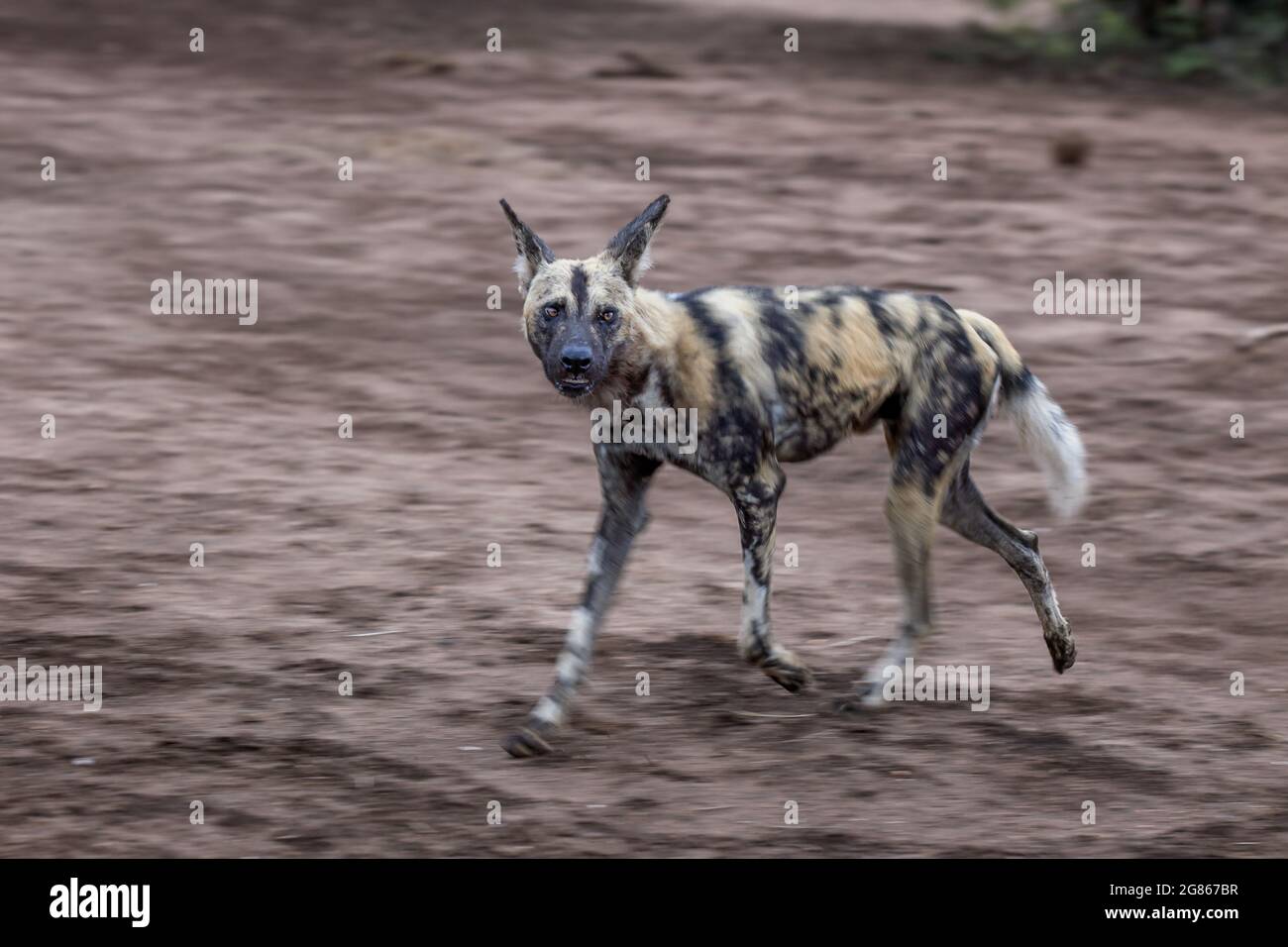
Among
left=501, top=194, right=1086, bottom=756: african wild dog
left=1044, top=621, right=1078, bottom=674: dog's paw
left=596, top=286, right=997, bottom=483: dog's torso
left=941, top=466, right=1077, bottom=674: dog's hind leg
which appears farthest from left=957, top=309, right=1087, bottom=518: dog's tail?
left=1044, top=621, right=1078, bottom=674: dog's paw

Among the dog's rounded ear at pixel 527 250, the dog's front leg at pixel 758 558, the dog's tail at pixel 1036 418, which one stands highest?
the dog's rounded ear at pixel 527 250

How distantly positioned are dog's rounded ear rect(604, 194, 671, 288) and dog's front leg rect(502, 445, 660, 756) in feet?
2.16

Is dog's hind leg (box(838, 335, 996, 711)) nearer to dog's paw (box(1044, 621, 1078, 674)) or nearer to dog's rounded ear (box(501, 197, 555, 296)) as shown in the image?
dog's paw (box(1044, 621, 1078, 674))

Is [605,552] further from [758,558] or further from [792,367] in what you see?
[792,367]

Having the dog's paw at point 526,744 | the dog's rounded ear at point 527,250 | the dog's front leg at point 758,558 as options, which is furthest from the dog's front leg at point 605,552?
the dog's rounded ear at point 527,250

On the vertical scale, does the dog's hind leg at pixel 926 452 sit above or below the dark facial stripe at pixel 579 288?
below

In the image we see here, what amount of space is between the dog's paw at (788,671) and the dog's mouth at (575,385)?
1.22 meters

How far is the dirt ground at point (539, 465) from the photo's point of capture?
627cm

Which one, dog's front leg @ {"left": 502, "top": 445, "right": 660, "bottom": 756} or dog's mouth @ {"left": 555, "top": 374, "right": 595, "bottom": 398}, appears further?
dog's front leg @ {"left": 502, "top": 445, "right": 660, "bottom": 756}

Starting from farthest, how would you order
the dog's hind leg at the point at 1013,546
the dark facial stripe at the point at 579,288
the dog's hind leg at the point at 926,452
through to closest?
the dog's hind leg at the point at 1013,546 → the dog's hind leg at the point at 926,452 → the dark facial stripe at the point at 579,288

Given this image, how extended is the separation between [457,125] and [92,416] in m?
5.68

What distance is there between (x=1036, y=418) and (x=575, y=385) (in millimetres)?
2133

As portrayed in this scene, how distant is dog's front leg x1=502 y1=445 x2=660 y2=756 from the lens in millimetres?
6609

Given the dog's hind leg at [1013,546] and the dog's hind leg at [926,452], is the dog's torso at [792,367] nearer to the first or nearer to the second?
the dog's hind leg at [926,452]
